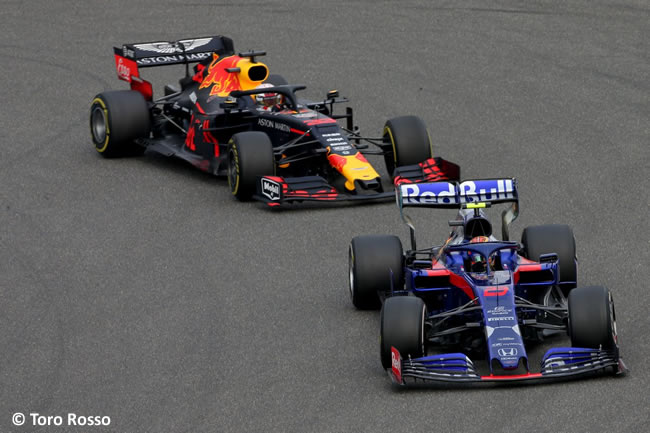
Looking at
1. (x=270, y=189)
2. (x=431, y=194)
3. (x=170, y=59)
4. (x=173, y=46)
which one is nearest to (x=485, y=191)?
(x=431, y=194)

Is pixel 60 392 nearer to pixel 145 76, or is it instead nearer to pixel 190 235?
pixel 190 235

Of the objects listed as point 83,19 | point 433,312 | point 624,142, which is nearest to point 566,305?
point 433,312

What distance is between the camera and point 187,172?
18.6m

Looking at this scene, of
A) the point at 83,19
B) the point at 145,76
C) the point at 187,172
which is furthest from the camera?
the point at 83,19

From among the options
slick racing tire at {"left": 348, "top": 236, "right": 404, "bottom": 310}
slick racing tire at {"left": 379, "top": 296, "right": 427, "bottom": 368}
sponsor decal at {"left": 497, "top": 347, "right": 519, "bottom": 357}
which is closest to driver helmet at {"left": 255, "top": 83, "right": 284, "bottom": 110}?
slick racing tire at {"left": 348, "top": 236, "right": 404, "bottom": 310}

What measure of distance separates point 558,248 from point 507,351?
2.10 meters

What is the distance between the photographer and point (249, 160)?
1653cm

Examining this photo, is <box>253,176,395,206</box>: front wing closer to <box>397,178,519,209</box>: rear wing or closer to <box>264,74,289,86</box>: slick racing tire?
<box>264,74,289,86</box>: slick racing tire

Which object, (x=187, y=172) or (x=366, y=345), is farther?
(x=187, y=172)

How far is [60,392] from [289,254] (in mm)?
4219

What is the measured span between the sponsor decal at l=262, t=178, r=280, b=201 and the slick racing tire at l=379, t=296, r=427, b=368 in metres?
5.47

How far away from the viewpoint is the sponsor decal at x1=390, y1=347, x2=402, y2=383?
10.6m

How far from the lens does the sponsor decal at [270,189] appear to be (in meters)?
16.2

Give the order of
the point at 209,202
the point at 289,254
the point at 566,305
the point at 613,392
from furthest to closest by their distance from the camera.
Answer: the point at 209,202 < the point at 289,254 < the point at 566,305 < the point at 613,392
